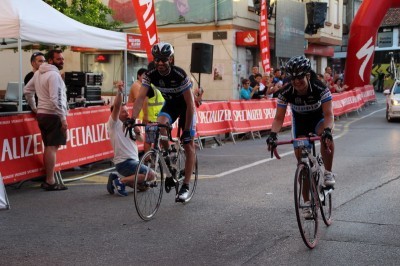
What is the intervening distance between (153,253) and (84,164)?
552 cm

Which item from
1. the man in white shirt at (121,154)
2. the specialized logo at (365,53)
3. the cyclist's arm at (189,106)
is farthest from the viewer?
the specialized logo at (365,53)

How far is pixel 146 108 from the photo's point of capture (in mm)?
11148

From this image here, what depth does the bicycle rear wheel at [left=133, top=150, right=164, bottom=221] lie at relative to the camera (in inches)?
285

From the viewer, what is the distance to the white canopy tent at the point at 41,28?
11.0 m

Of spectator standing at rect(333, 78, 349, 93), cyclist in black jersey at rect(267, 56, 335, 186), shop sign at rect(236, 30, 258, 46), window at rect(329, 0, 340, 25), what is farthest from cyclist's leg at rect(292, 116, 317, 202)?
window at rect(329, 0, 340, 25)

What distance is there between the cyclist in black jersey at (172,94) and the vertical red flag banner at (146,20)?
19.7 feet

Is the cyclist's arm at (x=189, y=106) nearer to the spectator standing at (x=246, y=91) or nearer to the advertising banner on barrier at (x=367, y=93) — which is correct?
the spectator standing at (x=246, y=91)

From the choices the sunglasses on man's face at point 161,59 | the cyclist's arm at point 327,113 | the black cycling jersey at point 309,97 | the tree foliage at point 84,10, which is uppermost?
the tree foliage at point 84,10

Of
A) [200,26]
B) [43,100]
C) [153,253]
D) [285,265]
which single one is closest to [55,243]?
[153,253]

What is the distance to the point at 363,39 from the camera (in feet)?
104

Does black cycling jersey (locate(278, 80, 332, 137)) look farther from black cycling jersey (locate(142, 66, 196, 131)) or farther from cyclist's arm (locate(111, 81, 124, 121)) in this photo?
cyclist's arm (locate(111, 81, 124, 121))

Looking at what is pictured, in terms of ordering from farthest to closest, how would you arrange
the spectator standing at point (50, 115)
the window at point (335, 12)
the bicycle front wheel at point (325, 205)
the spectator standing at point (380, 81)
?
the spectator standing at point (380, 81), the window at point (335, 12), the spectator standing at point (50, 115), the bicycle front wheel at point (325, 205)

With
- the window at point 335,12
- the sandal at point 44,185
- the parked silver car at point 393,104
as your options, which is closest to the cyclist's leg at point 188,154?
the sandal at point 44,185

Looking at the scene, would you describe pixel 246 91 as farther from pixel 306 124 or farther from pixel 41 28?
pixel 306 124
